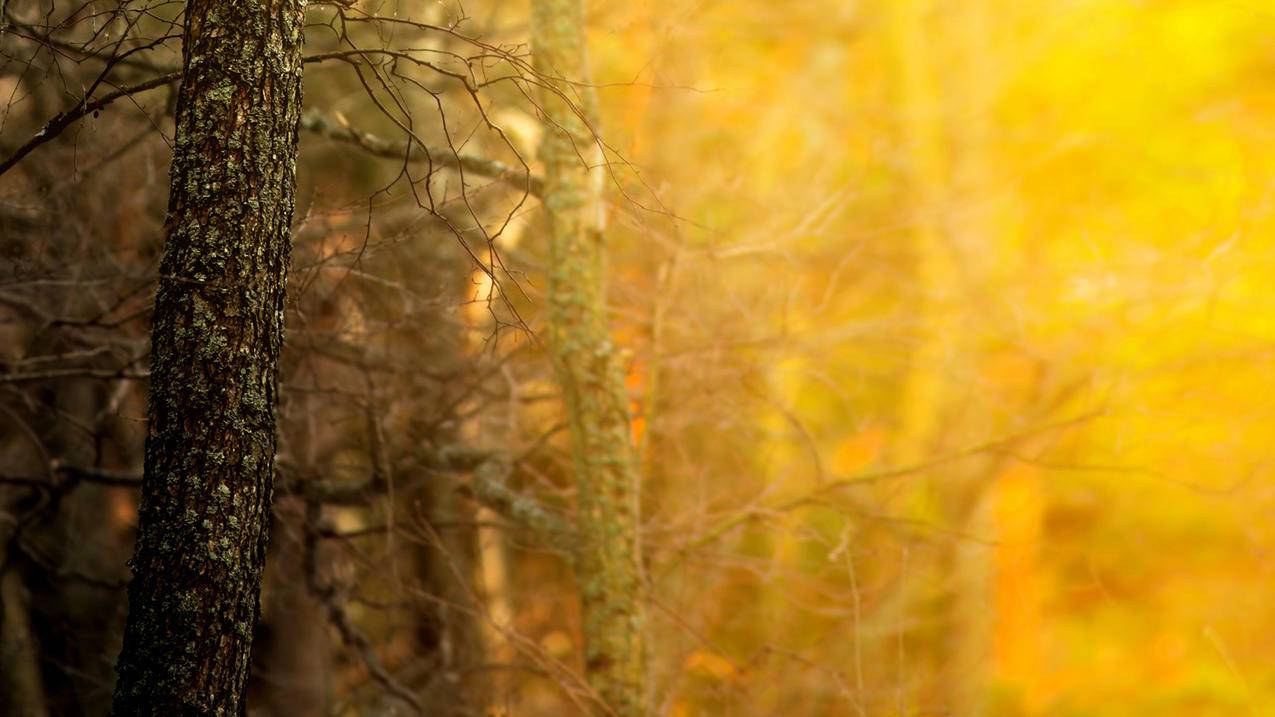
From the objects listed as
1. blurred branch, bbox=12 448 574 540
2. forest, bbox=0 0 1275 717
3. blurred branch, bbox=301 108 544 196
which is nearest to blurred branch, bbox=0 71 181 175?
forest, bbox=0 0 1275 717

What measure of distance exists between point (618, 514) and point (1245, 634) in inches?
469

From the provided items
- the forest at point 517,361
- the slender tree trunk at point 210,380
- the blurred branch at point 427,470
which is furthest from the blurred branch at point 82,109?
the blurred branch at point 427,470

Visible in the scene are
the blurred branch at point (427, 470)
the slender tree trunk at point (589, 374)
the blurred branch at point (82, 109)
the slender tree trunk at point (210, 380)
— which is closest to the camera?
the slender tree trunk at point (210, 380)

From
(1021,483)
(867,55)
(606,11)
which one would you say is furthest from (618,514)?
(867,55)

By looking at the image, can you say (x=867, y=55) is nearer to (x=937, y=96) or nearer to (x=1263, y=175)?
(x=937, y=96)

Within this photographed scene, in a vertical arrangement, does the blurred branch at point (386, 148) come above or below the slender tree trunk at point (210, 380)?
above

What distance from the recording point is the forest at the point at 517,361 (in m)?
2.97

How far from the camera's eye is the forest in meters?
2.97

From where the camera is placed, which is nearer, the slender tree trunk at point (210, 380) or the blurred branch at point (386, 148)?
the slender tree trunk at point (210, 380)

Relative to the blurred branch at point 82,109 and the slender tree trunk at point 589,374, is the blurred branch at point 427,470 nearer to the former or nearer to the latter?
the slender tree trunk at point 589,374

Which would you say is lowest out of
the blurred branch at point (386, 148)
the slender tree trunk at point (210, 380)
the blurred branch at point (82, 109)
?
the slender tree trunk at point (210, 380)

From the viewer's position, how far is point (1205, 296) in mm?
5949

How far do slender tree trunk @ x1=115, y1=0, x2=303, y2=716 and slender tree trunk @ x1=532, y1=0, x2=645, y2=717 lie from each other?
6.59 feet

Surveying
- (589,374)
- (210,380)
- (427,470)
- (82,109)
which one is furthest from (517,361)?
(210,380)
